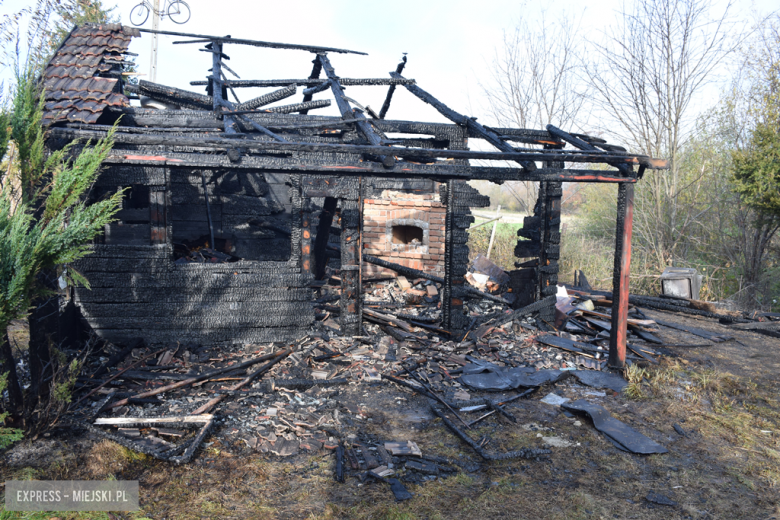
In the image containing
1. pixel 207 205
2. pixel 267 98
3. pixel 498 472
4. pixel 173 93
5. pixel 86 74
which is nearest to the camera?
pixel 498 472

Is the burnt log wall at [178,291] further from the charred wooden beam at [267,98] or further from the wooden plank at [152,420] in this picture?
the wooden plank at [152,420]

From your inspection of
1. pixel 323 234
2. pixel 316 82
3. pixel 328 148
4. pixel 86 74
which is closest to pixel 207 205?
pixel 323 234

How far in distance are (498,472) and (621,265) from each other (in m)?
3.80

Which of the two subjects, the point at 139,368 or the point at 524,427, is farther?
the point at 139,368

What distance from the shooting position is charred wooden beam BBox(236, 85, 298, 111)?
7.80 m

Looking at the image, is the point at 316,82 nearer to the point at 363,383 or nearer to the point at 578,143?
the point at 578,143

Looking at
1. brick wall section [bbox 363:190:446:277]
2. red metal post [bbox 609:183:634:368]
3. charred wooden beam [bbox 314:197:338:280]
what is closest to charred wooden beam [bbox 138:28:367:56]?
charred wooden beam [bbox 314:197:338:280]

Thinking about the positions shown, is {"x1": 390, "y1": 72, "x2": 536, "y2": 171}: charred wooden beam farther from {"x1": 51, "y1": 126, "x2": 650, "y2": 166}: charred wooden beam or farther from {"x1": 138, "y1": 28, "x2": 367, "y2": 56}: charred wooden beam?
{"x1": 138, "y1": 28, "x2": 367, "y2": 56}: charred wooden beam

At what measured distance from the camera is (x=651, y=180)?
15.5m

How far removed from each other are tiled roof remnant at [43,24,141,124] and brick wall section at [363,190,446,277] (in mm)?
5812

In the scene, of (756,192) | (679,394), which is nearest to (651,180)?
(756,192)

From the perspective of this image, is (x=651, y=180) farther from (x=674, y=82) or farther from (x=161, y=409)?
(x=161, y=409)

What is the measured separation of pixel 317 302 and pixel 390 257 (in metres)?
3.25

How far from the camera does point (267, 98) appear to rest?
7.98m
